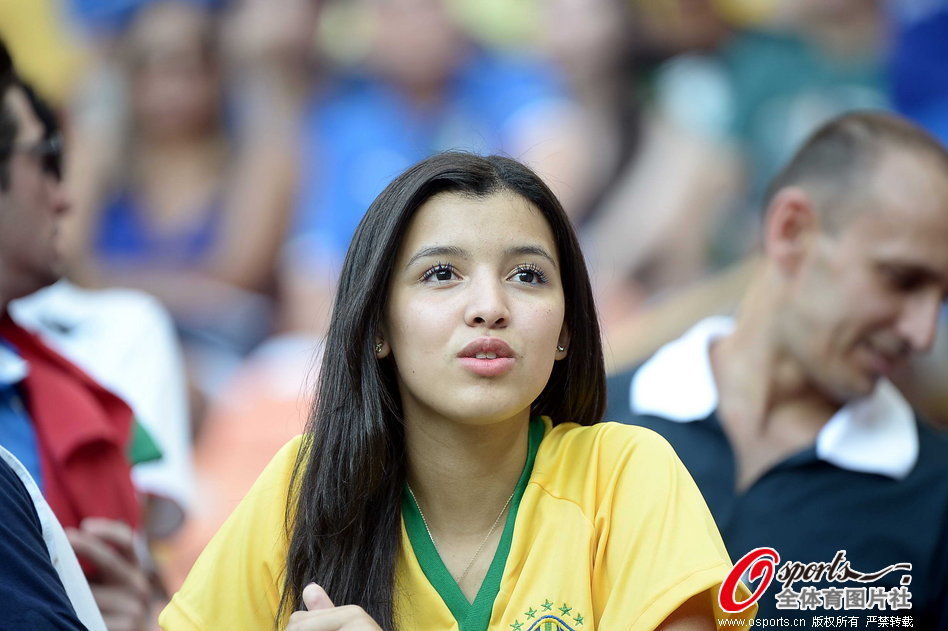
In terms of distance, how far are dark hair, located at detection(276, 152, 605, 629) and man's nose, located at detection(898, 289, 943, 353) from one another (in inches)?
43.1

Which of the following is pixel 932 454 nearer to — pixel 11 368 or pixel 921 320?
pixel 921 320

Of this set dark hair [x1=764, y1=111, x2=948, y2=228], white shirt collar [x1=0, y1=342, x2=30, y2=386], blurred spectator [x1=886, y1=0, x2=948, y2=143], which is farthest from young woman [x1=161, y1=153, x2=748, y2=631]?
blurred spectator [x1=886, y1=0, x2=948, y2=143]

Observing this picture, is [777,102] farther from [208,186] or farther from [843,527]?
[208,186]

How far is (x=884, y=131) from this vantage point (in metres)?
2.55

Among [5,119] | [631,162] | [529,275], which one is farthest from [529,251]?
[631,162]

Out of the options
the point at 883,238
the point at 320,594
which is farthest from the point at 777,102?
the point at 320,594

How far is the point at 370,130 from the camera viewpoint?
3.31 m

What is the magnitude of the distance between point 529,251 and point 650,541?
42 cm

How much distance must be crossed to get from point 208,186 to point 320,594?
2.34 meters

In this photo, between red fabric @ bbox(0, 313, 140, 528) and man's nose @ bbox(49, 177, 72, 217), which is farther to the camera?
man's nose @ bbox(49, 177, 72, 217)

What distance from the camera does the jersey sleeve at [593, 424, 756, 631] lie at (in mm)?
1320

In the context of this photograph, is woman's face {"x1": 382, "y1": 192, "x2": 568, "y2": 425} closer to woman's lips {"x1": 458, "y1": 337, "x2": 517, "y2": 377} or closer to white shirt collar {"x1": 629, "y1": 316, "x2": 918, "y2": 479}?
woman's lips {"x1": 458, "y1": 337, "x2": 517, "y2": 377}

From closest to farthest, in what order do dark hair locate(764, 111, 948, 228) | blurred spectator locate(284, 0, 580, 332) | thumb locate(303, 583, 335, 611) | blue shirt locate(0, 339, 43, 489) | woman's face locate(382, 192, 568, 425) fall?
thumb locate(303, 583, 335, 611), woman's face locate(382, 192, 568, 425), blue shirt locate(0, 339, 43, 489), dark hair locate(764, 111, 948, 228), blurred spectator locate(284, 0, 580, 332)

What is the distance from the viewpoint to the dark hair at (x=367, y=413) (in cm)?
147
